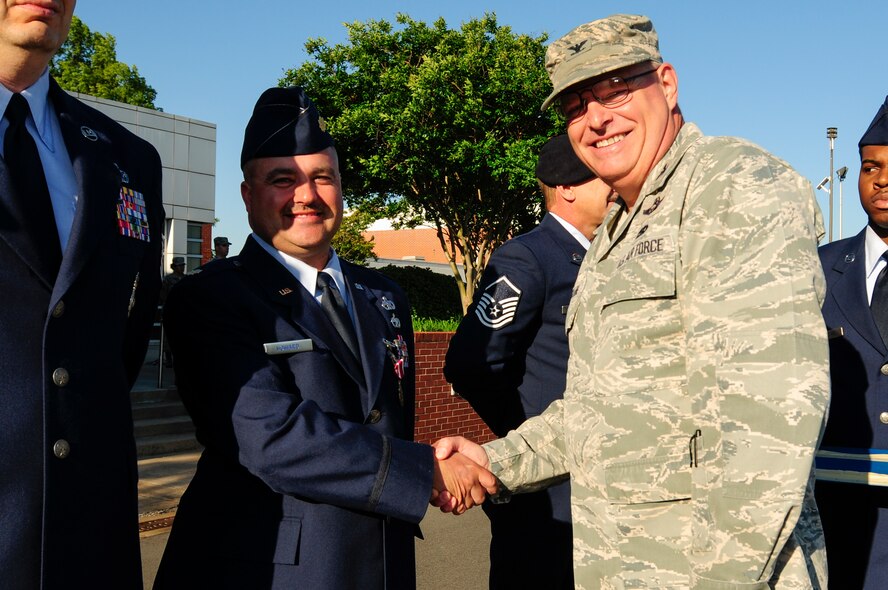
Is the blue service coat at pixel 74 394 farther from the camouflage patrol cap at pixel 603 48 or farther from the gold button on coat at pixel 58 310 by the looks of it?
the camouflage patrol cap at pixel 603 48

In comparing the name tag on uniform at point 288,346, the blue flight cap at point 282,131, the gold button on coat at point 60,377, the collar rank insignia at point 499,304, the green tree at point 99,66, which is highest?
the green tree at point 99,66

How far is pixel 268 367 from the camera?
8.16ft

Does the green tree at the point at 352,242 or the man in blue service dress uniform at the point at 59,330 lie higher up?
the green tree at the point at 352,242

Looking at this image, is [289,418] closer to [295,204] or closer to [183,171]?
[295,204]

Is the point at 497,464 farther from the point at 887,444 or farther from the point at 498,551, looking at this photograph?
the point at 887,444

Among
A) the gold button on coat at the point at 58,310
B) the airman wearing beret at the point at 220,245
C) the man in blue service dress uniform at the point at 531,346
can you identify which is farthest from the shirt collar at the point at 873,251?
the airman wearing beret at the point at 220,245

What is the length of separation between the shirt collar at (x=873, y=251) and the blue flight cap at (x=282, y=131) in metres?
2.02

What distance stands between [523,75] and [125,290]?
Result: 67.7ft

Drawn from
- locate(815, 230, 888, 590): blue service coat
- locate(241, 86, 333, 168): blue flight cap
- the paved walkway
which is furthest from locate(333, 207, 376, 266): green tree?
locate(815, 230, 888, 590): blue service coat

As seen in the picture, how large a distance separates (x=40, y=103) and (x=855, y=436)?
274cm

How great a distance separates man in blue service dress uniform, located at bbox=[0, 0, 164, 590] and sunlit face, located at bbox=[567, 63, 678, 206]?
1.32m

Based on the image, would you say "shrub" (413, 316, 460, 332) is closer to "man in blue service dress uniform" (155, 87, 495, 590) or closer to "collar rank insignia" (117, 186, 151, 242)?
"man in blue service dress uniform" (155, 87, 495, 590)

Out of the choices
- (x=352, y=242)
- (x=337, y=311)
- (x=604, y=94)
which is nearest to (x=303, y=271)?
(x=337, y=311)

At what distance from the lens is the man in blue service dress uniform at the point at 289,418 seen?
95.2 inches
